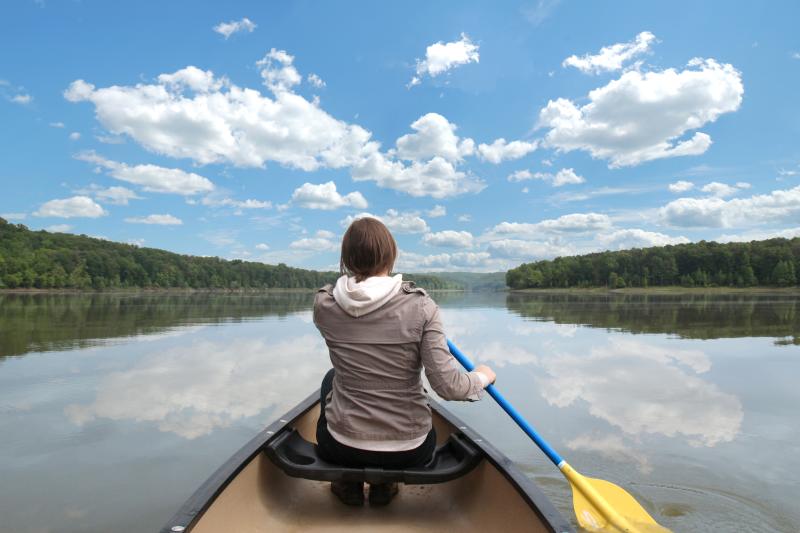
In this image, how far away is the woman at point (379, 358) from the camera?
2.65m

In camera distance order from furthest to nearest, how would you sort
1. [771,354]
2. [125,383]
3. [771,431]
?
[771,354], [125,383], [771,431]

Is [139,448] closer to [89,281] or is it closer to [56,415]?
[56,415]

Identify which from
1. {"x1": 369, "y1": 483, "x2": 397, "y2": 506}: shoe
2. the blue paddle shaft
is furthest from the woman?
the blue paddle shaft

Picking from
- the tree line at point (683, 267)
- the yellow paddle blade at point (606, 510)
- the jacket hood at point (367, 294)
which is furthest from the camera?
the tree line at point (683, 267)

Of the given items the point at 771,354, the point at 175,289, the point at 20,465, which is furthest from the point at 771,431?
the point at 175,289

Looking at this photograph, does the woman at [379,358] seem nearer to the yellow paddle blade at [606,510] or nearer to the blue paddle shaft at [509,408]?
the blue paddle shaft at [509,408]

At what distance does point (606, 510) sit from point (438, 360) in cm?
221

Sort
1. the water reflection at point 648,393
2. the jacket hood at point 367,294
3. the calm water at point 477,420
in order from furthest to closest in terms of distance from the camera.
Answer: the water reflection at point 648,393 < the calm water at point 477,420 < the jacket hood at point 367,294

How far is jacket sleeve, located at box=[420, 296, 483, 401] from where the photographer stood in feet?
8.70

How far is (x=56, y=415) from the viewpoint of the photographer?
7004 millimetres

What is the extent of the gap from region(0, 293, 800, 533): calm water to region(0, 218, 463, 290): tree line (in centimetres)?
8885

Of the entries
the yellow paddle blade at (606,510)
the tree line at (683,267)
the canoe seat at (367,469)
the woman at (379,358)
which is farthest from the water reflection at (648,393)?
the tree line at (683,267)

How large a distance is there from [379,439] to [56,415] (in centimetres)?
621

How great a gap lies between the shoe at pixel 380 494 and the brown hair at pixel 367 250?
4.74ft
